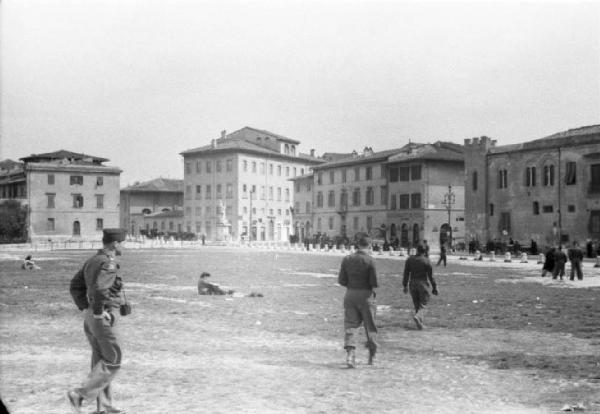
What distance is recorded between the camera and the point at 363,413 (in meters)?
6.32

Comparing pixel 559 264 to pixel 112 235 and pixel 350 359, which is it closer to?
pixel 350 359

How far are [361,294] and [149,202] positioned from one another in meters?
73.7

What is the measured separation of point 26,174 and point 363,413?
40289 millimetres

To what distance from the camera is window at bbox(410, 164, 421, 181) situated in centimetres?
6378

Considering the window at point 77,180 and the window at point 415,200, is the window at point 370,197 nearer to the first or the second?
the window at point 415,200

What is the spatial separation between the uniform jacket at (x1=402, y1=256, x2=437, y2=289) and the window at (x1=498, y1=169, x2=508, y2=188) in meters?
40.9

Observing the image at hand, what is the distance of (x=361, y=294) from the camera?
28.5 ft

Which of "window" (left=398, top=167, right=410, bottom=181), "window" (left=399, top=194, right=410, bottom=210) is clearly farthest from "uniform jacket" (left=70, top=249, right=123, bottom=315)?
"window" (left=398, top=167, right=410, bottom=181)

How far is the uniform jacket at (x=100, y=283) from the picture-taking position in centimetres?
617

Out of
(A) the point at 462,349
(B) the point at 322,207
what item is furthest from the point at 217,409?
(B) the point at 322,207

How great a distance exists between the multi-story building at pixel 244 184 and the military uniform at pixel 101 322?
49.2 m

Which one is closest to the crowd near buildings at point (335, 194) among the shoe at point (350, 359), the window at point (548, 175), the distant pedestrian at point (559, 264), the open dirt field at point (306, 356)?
the window at point (548, 175)

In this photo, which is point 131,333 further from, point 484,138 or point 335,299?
point 484,138

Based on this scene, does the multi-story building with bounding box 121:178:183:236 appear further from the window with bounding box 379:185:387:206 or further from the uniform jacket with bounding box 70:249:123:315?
the uniform jacket with bounding box 70:249:123:315
